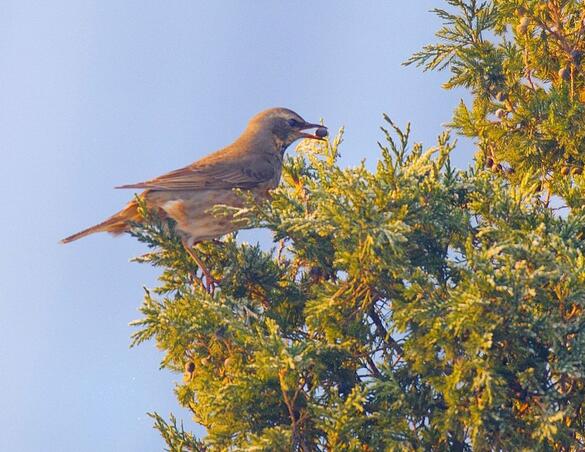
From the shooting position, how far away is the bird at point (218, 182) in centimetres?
815

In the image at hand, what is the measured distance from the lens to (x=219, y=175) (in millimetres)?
9133

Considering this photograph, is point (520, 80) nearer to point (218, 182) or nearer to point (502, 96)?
point (502, 96)

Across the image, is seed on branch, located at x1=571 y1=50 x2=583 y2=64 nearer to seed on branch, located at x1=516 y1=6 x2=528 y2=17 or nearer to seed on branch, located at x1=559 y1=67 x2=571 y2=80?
seed on branch, located at x1=559 y1=67 x2=571 y2=80

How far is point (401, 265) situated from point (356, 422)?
3.46 ft

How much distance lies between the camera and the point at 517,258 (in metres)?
5.59

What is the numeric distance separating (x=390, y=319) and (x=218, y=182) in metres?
3.53

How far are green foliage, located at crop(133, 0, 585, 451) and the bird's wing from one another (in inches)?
40.8

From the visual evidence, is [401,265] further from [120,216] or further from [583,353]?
[120,216]

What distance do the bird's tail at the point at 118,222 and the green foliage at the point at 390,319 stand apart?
0.57 metres

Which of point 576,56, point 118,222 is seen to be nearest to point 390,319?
point 118,222

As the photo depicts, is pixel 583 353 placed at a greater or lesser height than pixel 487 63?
lesser

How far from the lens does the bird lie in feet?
26.7

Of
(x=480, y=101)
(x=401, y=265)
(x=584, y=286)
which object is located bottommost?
(x=584, y=286)

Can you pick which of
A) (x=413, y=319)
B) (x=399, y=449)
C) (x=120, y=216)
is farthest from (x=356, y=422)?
(x=120, y=216)
